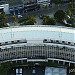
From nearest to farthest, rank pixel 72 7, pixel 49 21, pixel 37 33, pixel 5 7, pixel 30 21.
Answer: pixel 37 33, pixel 49 21, pixel 30 21, pixel 72 7, pixel 5 7

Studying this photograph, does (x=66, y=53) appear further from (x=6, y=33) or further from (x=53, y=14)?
(x=53, y=14)

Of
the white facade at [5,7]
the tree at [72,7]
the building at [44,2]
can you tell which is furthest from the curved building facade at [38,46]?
the building at [44,2]

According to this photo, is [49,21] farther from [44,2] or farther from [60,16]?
[44,2]

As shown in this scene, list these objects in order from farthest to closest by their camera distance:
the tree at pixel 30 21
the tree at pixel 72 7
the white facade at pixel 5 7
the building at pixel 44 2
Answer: the building at pixel 44 2, the white facade at pixel 5 7, the tree at pixel 72 7, the tree at pixel 30 21

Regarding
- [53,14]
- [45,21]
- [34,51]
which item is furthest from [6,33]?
[53,14]

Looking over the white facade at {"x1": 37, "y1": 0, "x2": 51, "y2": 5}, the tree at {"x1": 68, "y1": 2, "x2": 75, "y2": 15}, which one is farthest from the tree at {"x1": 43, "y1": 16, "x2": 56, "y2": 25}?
the white facade at {"x1": 37, "y1": 0, "x2": 51, "y2": 5}

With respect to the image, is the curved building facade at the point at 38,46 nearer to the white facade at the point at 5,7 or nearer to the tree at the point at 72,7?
the tree at the point at 72,7

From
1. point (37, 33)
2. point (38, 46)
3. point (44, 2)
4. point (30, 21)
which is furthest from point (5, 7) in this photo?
point (38, 46)
